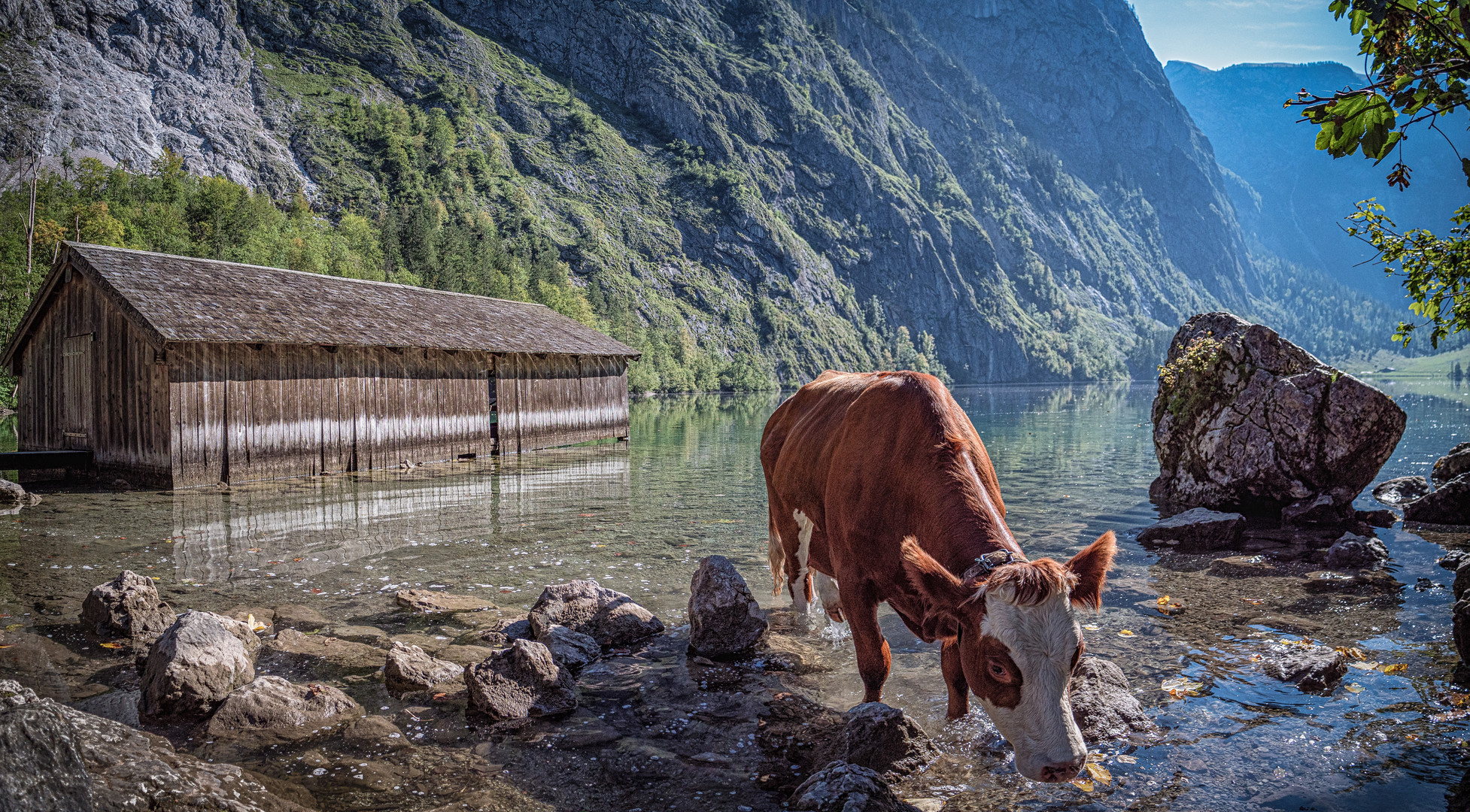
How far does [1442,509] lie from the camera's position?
48.0 feet

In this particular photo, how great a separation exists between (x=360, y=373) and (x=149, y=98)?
289 feet

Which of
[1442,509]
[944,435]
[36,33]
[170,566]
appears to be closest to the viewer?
[944,435]

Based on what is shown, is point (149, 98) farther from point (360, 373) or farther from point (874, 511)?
point (874, 511)

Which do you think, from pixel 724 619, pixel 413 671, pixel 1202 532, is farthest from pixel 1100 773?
pixel 1202 532

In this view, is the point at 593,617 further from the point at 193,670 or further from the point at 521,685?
the point at 193,670

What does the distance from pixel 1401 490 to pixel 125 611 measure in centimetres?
2550

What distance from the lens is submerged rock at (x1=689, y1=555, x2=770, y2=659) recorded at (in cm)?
727

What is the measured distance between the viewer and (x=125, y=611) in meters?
7.61

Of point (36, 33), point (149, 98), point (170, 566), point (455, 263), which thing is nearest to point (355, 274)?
point (455, 263)

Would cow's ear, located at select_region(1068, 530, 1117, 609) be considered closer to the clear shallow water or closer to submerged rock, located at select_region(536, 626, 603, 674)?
the clear shallow water

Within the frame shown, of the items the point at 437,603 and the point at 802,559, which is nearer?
the point at 802,559

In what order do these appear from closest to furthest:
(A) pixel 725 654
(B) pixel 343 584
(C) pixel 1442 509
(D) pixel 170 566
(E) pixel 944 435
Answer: (E) pixel 944 435
(A) pixel 725 654
(B) pixel 343 584
(D) pixel 170 566
(C) pixel 1442 509

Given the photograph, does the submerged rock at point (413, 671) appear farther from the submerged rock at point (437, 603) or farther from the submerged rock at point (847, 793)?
the submerged rock at point (847, 793)

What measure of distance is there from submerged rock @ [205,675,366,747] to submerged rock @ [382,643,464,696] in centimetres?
38
